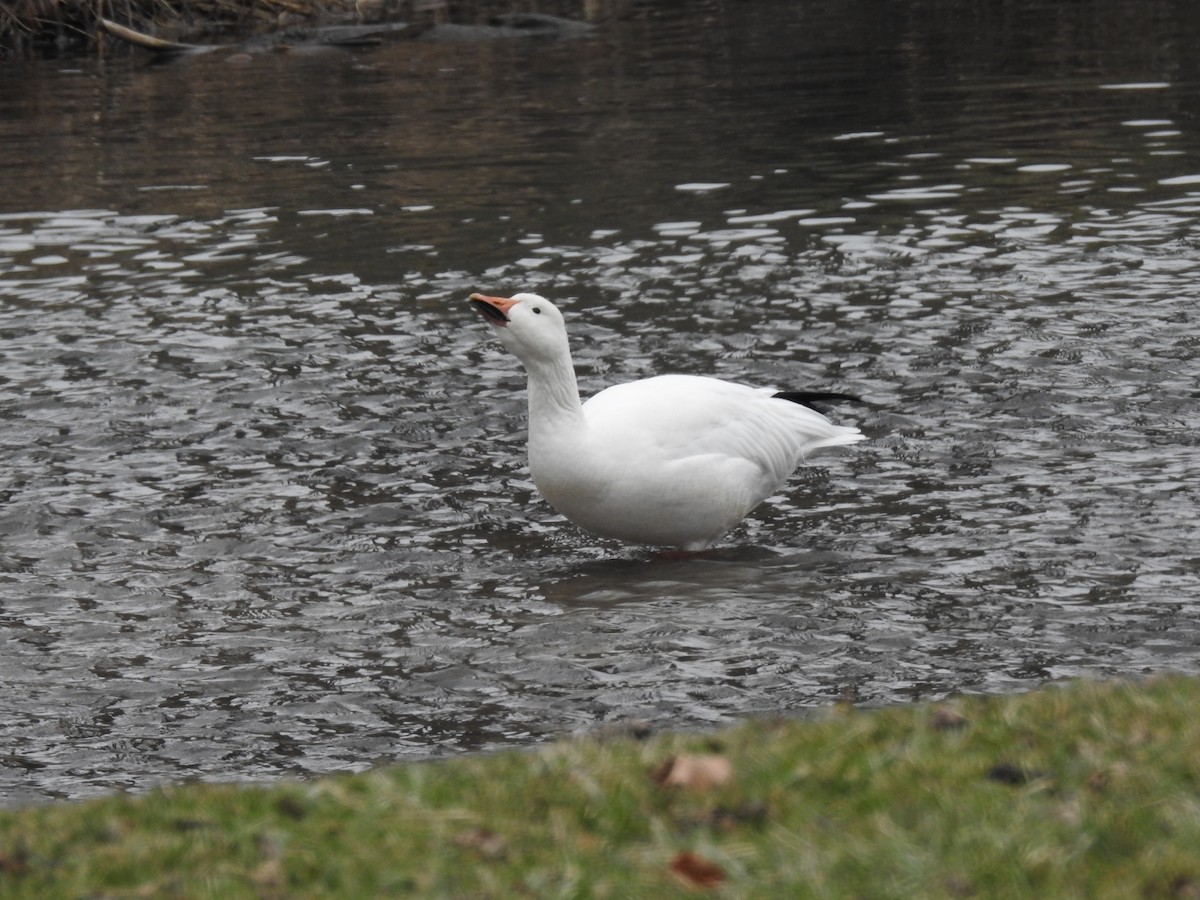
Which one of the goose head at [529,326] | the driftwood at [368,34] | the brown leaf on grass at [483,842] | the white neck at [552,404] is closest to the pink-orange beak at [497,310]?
the goose head at [529,326]

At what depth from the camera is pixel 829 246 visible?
1631cm

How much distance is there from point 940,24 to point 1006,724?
97.2 ft

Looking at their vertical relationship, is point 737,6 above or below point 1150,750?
above

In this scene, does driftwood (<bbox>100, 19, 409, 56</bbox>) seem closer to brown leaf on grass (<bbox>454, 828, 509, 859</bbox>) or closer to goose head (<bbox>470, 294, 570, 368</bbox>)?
goose head (<bbox>470, 294, 570, 368</bbox>)

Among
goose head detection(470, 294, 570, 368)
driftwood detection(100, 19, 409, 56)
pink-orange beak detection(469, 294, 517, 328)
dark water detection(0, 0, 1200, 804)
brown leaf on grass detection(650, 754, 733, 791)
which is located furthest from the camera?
driftwood detection(100, 19, 409, 56)

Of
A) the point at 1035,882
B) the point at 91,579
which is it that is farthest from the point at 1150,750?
the point at 91,579

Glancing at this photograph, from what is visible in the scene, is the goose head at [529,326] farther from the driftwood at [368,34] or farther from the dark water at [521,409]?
the driftwood at [368,34]

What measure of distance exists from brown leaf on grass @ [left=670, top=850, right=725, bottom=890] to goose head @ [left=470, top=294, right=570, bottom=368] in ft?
16.6

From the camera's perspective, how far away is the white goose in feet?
30.7

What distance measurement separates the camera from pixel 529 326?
31.1ft

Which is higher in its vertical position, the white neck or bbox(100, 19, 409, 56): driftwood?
bbox(100, 19, 409, 56): driftwood

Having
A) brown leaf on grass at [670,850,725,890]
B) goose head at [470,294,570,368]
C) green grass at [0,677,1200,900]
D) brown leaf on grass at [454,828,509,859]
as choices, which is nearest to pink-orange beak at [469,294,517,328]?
goose head at [470,294,570,368]

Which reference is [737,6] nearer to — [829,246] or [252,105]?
[252,105]

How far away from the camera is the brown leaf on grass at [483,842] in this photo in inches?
192
